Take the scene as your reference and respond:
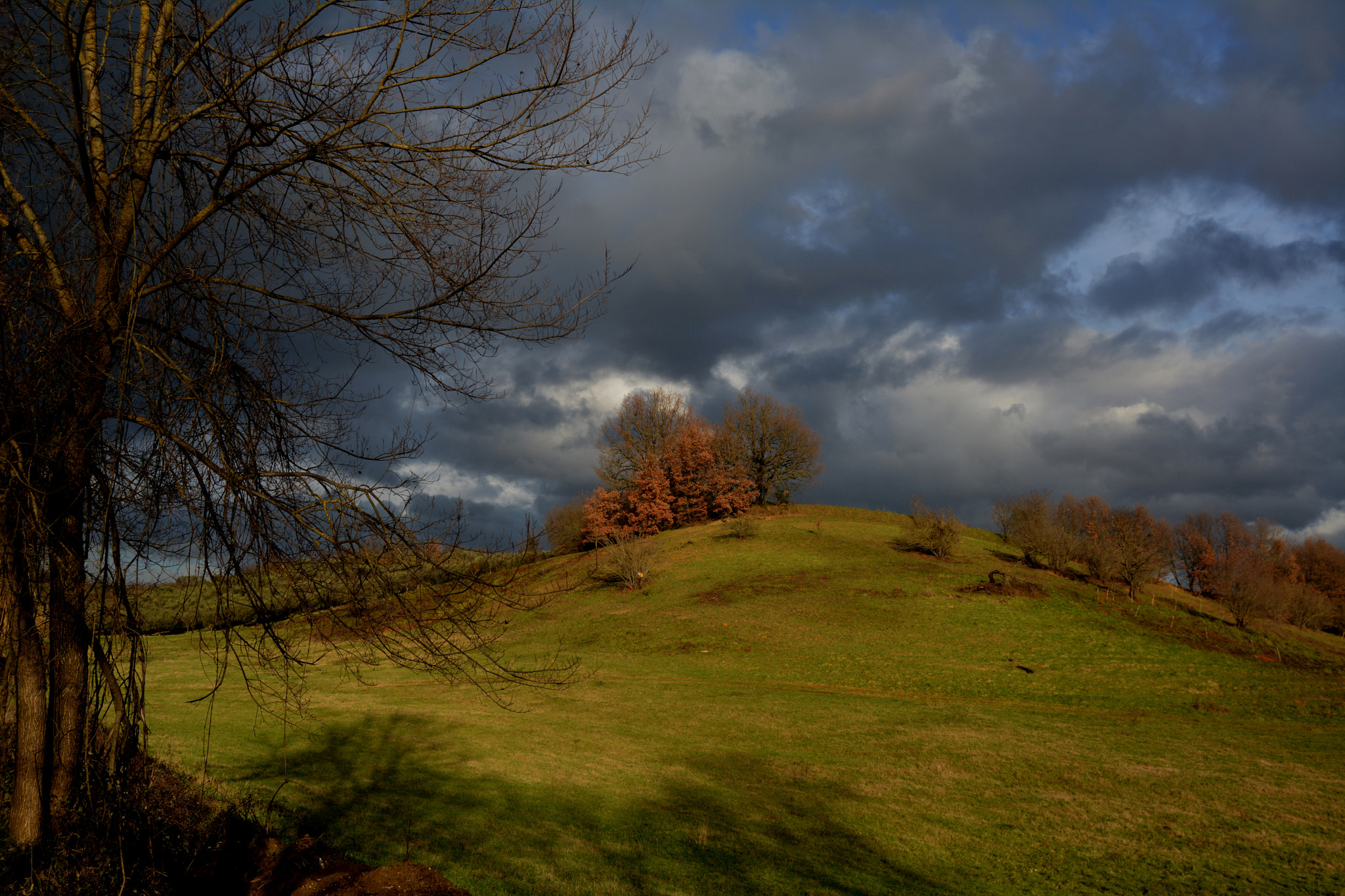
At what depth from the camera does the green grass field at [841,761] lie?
7488 mm

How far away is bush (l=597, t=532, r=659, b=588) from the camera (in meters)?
34.9

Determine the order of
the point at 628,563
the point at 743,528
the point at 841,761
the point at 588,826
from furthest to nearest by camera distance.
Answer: the point at 743,528 → the point at 628,563 → the point at 841,761 → the point at 588,826

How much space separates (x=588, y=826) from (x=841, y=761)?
18.7 ft

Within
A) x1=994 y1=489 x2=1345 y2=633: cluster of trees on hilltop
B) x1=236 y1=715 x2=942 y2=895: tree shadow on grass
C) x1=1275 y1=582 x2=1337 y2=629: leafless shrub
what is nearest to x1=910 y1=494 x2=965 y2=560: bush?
x1=994 y1=489 x2=1345 y2=633: cluster of trees on hilltop

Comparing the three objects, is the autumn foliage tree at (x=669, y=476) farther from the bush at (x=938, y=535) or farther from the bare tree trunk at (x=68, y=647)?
the bare tree trunk at (x=68, y=647)

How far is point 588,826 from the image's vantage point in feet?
27.4

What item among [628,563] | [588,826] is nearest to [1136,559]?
[628,563]

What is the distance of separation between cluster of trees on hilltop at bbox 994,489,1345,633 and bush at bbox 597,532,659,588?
22.5 meters

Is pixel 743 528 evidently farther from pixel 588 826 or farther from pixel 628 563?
pixel 588 826

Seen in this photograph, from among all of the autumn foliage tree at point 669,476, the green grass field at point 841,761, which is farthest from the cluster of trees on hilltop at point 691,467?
the green grass field at point 841,761

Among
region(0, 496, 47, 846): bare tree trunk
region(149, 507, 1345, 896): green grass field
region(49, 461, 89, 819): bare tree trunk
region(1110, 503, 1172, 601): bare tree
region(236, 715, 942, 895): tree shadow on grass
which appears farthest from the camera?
region(1110, 503, 1172, 601): bare tree

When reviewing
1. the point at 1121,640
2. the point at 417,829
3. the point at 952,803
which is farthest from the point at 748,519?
the point at 417,829

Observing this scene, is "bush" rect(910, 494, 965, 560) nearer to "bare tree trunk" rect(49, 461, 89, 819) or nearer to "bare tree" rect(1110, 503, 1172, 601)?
"bare tree" rect(1110, 503, 1172, 601)

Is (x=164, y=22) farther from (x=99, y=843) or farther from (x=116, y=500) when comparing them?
(x=99, y=843)
